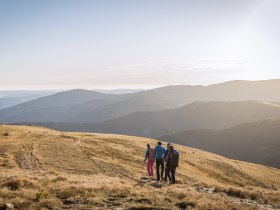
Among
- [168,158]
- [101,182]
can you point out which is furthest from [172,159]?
[101,182]

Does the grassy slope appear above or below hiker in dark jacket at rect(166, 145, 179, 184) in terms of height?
below

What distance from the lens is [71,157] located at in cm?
3394

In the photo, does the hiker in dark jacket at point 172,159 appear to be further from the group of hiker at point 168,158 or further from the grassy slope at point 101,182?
the grassy slope at point 101,182

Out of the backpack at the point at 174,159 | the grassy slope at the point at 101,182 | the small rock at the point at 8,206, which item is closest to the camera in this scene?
the small rock at the point at 8,206

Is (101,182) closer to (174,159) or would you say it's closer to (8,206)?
(174,159)

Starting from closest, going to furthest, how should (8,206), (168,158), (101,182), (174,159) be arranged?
(8,206), (101,182), (174,159), (168,158)

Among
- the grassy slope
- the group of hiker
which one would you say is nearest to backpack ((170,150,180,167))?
the group of hiker

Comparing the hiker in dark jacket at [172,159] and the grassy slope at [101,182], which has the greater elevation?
the hiker in dark jacket at [172,159]

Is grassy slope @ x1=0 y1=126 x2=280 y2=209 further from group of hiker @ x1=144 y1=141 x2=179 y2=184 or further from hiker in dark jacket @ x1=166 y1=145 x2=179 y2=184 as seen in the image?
hiker in dark jacket @ x1=166 y1=145 x2=179 y2=184

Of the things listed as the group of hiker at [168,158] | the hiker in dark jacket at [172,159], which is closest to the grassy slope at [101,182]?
the group of hiker at [168,158]

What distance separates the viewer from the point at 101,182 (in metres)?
20.5

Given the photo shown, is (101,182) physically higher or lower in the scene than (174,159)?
lower

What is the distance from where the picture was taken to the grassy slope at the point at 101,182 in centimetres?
1446

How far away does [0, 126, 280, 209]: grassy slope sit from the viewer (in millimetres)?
14461
